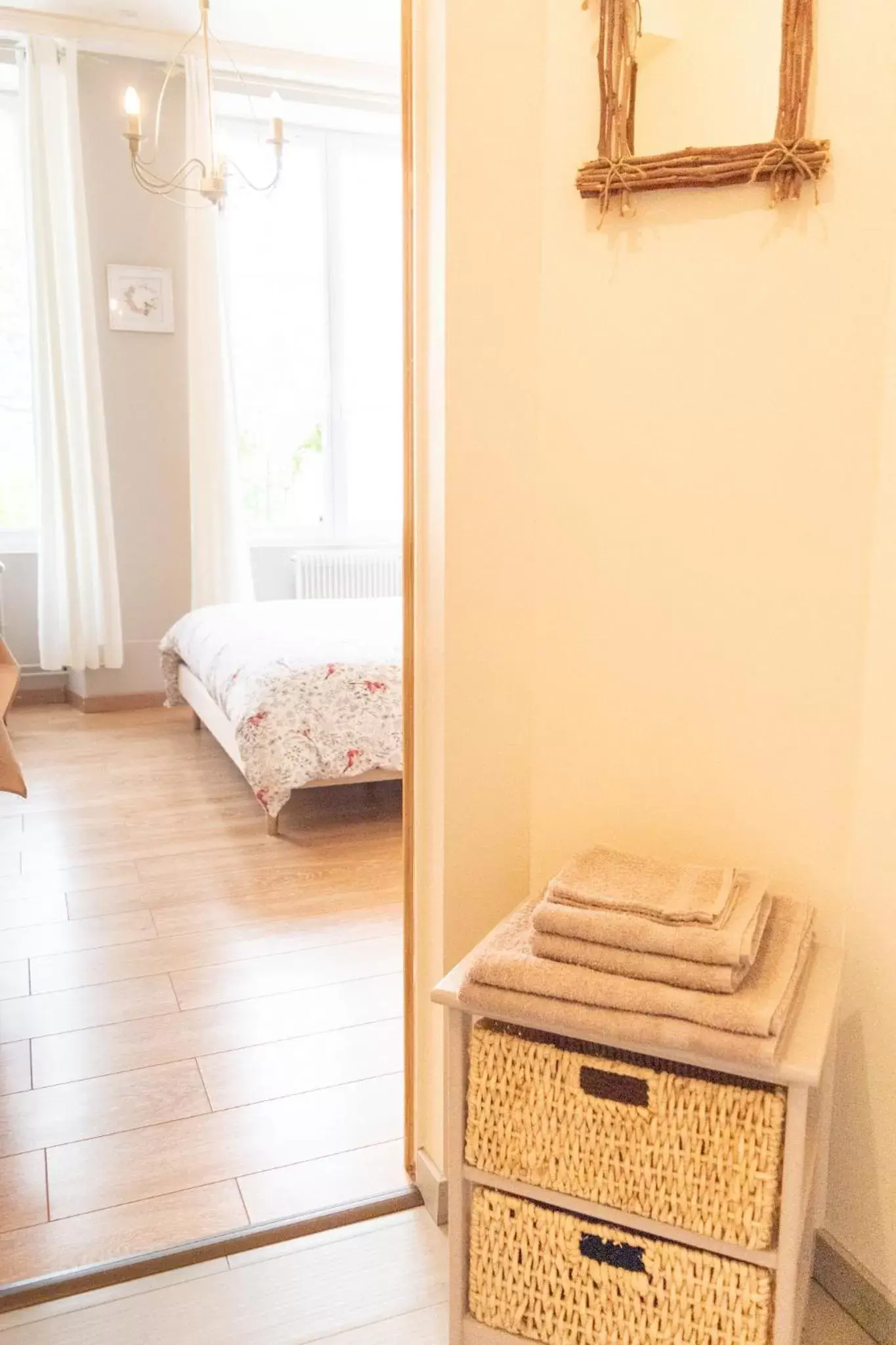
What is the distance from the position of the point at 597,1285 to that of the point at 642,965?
0.41m

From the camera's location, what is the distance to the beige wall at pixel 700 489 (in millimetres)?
1389

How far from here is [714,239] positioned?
1426 mm

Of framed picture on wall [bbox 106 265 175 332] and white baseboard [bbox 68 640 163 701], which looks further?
white baseboard [bbox 68 640 163 701]

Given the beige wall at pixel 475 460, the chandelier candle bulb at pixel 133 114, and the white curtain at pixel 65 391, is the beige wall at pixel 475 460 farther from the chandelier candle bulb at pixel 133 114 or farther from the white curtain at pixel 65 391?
the white curtain at pixel 65 391

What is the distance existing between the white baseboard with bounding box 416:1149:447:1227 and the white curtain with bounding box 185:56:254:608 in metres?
3.89

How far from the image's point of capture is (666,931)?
48.4 inches

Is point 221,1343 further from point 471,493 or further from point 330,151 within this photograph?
point 330,151

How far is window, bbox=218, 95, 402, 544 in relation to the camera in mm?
5418

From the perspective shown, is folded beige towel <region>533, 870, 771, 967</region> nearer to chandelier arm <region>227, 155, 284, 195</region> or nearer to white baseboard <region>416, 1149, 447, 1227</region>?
white baseboard <region>416, 1149, 447, 1227</region>

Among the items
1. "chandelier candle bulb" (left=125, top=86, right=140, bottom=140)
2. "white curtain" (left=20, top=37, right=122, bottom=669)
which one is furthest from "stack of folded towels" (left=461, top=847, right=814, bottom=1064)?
"white curtain" (left=20, top=37, right=122, bottom=669)

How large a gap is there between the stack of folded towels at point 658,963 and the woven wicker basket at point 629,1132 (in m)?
0.07

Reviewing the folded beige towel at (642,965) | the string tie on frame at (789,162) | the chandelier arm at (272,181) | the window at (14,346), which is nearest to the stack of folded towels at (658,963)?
the folded beige towel at (642,965)

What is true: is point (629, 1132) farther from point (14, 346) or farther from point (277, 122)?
point (14, 346)

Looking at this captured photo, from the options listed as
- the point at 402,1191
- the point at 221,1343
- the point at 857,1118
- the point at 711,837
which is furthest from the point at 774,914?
the point at 221,1343
